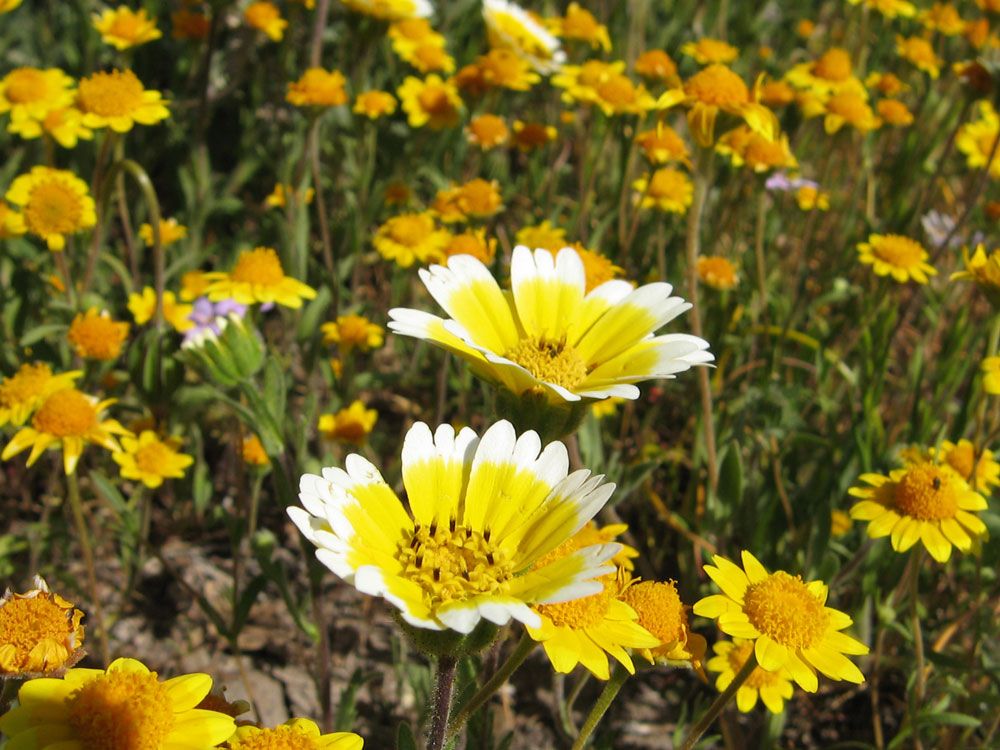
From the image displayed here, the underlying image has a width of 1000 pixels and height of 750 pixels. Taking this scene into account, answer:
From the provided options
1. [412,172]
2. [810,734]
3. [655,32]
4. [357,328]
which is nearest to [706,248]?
[412,172]

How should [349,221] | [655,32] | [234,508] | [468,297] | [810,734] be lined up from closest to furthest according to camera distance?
[468,297] < [810,734] < [234,508] < [349,221] < [655,32]

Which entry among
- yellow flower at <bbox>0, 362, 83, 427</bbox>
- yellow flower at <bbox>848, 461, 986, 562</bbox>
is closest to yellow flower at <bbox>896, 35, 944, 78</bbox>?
yellow flower at <bbox>848, 461, 986, 562</bbox>

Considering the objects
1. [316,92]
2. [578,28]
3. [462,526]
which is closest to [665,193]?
[578,28]

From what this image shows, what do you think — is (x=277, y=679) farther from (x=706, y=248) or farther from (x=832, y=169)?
(x=832, y=169)

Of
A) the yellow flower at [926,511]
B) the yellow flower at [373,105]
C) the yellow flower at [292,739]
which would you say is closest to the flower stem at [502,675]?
the yellow flower at [292,739]

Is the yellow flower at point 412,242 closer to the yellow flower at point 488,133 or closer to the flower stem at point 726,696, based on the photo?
the yellow flower at point 488,133

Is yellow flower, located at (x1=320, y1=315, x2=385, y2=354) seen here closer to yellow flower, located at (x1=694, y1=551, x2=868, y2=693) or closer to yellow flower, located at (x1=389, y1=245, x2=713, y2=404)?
yellow flower, located at (x1=389, y1=245, x2=713, y2=404)
